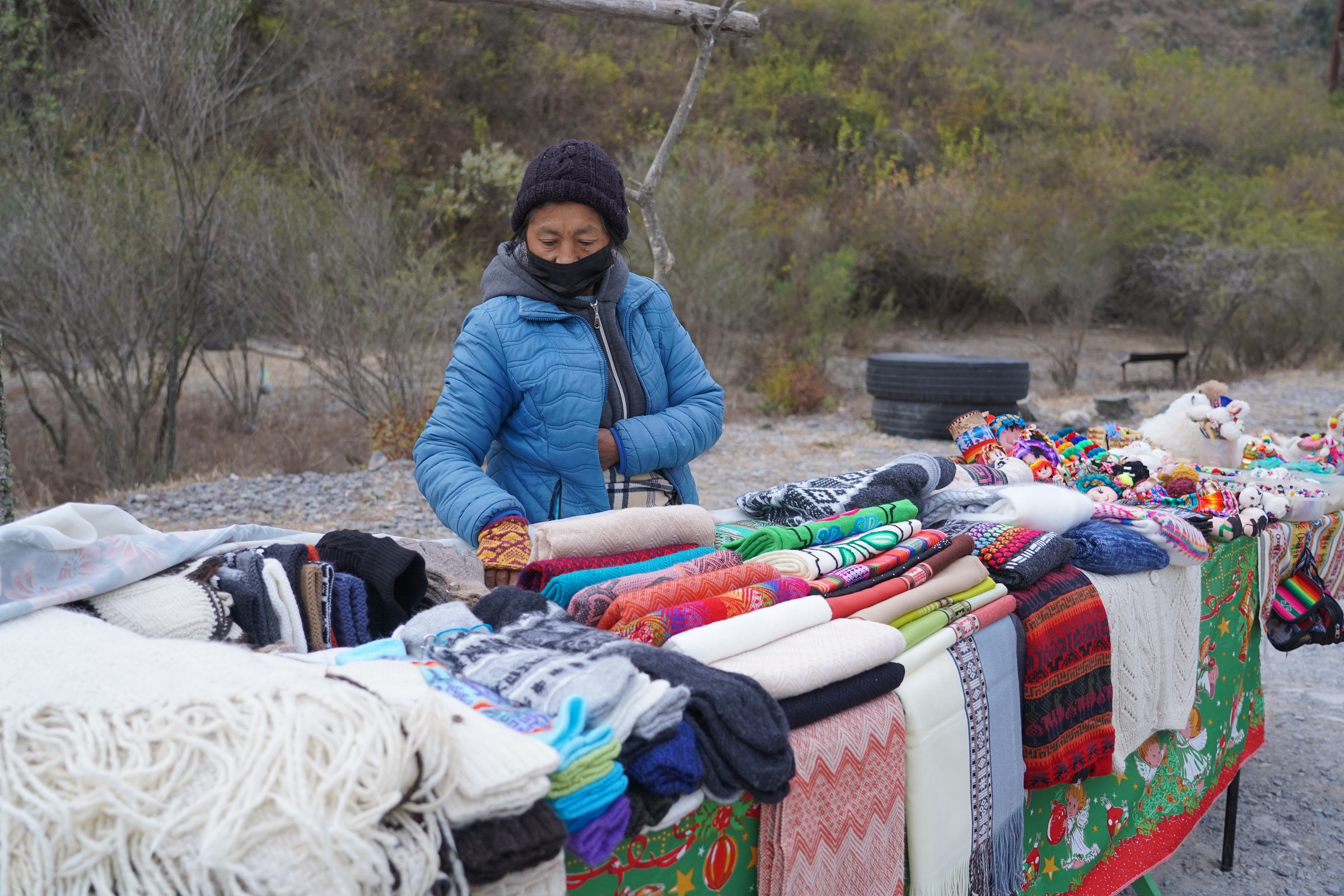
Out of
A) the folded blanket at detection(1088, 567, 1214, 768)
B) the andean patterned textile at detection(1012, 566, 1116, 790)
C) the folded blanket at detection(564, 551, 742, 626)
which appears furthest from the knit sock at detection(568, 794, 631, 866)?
the folded blanket at detection(1088, 567, 1214, 768)

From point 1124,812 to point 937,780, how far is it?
3.58 ft

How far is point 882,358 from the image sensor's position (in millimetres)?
10344

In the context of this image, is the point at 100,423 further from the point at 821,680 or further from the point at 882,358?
the point at 821,680

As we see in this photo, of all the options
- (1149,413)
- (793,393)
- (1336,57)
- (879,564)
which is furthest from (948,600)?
(1336,57)

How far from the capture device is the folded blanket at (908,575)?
5.55 feet

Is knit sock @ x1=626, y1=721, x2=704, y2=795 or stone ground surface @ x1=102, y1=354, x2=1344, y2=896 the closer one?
knit sock @ x1=626, y1=721, x2=704, y2=795

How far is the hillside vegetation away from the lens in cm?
867

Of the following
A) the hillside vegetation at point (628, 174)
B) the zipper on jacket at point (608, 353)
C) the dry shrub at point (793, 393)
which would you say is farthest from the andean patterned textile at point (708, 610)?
the dry shrub at point (793, 393)

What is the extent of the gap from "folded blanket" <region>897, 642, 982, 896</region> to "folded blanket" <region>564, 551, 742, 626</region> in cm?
37

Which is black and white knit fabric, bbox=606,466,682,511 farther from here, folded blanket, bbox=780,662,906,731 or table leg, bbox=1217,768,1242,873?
table leg, bbox=1217,768,1242,873

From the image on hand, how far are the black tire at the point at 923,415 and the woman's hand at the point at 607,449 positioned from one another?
795 centimetres

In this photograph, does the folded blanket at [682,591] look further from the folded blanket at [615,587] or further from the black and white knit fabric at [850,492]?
the black and white knit fabric at [850,492]

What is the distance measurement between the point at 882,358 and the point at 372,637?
927 cm

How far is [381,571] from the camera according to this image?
1542mm
